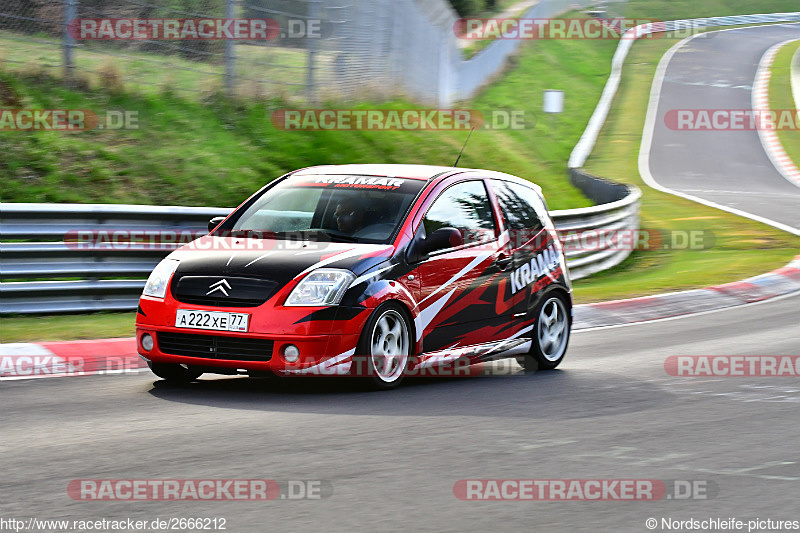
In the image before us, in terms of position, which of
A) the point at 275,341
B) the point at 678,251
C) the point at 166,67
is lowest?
the point at 678,251

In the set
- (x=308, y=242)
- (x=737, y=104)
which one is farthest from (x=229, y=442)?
(x=737, y=104)

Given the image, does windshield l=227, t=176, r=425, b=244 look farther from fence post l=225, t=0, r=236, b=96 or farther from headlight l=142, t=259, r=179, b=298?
fence post l=225, t=0, r=236, b=96

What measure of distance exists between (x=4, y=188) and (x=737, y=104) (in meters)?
36.2

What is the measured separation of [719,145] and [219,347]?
33203 mm

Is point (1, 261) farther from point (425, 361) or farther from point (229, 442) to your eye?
point (229, 442)

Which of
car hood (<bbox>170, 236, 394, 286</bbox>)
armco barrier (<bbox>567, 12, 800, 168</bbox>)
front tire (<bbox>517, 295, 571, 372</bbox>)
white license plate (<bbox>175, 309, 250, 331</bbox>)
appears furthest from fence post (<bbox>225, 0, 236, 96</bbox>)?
armco barrier (<bbox>567, 12, 800, 168</bbox>)

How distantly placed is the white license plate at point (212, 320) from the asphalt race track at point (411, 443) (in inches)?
18.4

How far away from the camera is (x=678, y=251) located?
68.3 ft

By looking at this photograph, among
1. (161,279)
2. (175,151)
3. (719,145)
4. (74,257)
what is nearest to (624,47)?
(719,145)

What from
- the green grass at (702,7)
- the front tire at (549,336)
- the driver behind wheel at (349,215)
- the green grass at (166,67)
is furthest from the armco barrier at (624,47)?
the driver behind wheel at (349,215)

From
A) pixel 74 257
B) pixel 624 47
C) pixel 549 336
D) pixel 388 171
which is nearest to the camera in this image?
pixel 388 171

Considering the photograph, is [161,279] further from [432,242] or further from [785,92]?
[785,92]

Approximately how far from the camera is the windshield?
27.7 feet

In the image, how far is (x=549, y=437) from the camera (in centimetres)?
664
